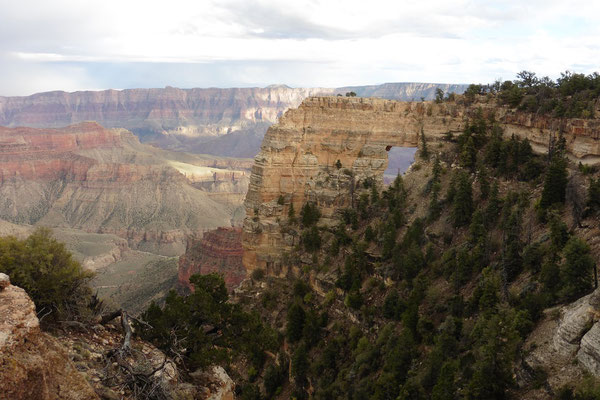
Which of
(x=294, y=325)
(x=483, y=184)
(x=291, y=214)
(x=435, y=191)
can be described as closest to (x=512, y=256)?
(x=483, y=184)

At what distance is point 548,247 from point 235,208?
15749 centimetres

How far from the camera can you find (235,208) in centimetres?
17762

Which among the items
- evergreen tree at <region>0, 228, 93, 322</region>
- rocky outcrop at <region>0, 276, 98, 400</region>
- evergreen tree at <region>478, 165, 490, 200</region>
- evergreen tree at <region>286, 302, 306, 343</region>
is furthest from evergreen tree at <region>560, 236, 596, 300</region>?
evergreen tree at <region>286, 302, 306, 343</region>

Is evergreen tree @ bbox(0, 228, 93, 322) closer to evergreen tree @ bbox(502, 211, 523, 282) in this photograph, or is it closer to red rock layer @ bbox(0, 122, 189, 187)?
evergreen tree @ bbox(502, 211, 523, 282)

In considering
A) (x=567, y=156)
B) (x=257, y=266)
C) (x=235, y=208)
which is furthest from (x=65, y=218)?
(x=567, y=156)

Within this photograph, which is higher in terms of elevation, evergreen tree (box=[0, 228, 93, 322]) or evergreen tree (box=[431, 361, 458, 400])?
evergreen tree (box=[0, 228, 93, 322])

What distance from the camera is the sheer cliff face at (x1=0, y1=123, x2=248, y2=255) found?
163500 mm

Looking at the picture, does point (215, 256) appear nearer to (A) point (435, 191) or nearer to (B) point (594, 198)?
(A) point (435, 191)

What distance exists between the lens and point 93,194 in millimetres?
177625

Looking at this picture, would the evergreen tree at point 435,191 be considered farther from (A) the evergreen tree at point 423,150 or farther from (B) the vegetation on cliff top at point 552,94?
(B) the vegetation on cliff top at point 552,94

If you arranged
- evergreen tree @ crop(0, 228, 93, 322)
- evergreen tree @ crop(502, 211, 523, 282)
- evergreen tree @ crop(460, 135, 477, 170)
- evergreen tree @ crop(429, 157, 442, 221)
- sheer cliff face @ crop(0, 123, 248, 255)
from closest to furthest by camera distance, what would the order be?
1. evergreen tree @ crop(0, 228, 93, 322)
2. evergreen tree @ crop(502, 211, 523, 282)
3. evergreen tree @ crop(429, 157, 442, 221)
4. evergreen tree @ crop(460, 135, 477, 170)
5. sheer cliff face @ crop(0, 123, 248, 255)

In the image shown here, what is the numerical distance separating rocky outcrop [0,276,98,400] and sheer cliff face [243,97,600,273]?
120ft

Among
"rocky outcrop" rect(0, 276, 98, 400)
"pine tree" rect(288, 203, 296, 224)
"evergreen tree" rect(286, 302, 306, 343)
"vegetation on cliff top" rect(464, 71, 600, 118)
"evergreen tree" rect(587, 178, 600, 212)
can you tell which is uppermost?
"vegetation on cliff top" rect(464, 71, 600, 118)

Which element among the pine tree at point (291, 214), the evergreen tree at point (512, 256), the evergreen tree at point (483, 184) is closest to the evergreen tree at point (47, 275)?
the evergreen tree at point (512, 256)
